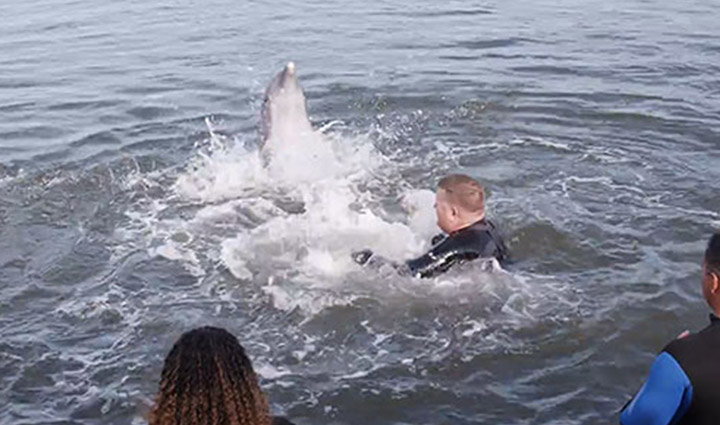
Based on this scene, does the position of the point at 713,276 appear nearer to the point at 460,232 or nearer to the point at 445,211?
the point at 460,232

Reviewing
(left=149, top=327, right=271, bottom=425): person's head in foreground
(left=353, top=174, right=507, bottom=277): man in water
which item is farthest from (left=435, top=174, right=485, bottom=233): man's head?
(left=149, top=327, right=271, bottom=425): person's head in foreground

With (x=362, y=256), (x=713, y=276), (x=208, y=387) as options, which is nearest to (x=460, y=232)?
(x=362, y=256)

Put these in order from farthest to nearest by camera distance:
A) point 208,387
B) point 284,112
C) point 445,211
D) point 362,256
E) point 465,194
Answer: point 284,112 < point 362,256 < point 445,211 < point 465,194 < point 208,387

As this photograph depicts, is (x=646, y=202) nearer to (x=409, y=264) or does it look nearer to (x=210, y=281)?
(x=409, y=264)

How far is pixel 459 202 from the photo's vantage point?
304 inches

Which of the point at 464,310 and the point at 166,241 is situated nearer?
the point at 464,310

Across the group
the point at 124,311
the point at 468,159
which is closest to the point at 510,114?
the point at 468,159

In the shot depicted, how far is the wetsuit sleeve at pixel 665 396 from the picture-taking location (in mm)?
4457

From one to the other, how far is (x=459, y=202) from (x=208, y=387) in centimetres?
459

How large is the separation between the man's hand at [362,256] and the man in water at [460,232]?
1.75 feet

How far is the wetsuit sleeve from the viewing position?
4457 mm

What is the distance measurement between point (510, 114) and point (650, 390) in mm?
8691

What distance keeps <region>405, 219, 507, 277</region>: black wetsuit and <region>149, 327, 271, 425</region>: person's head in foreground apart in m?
4.40

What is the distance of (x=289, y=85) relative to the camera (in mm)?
10680
